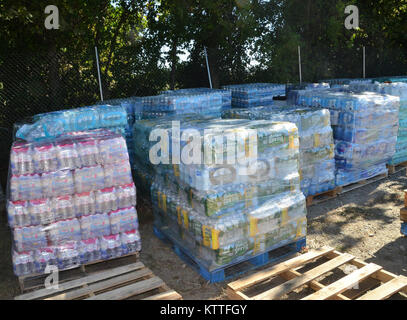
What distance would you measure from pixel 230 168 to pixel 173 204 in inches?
42.8

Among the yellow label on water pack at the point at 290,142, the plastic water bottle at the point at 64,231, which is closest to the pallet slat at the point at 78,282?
the plastic water bottle at the point at 64,231

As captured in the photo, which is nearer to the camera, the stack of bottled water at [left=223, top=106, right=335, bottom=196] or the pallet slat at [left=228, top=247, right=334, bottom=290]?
the pallet slat at [left=228, top=247, right=334, bottom=290]

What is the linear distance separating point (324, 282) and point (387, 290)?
0.92 m

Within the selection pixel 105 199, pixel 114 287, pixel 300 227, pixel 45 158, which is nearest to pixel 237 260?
pixel 300 227

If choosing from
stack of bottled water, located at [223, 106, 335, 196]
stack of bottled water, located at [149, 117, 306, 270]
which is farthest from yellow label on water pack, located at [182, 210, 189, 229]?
stack of bottled water, located at [223, 106, 335, 196]

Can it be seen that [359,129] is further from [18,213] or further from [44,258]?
[18,213]

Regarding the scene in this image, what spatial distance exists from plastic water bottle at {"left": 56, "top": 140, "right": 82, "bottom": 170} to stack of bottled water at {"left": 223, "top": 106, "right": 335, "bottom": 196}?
3.26 meters

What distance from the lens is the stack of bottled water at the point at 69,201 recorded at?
4.56 metres

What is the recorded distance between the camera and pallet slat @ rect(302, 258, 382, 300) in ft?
12.9

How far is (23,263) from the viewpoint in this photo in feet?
15.1

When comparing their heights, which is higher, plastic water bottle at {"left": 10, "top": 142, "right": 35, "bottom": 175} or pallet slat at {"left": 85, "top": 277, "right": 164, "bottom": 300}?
plastic water bottle at {"left": 10, "top": 142, "right": 35, "bottom": 175}

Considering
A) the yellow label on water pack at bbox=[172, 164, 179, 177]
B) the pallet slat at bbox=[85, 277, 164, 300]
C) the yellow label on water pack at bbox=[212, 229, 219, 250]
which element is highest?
the yellow label on water pack at bbox=[172, 164, 179, 177]

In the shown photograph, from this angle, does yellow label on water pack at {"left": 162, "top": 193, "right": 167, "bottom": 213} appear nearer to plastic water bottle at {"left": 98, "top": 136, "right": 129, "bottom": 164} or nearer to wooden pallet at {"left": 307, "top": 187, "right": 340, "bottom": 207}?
plastic water bottle at {"left": 98, "top": 136, "right": 129, "bottom": 164}

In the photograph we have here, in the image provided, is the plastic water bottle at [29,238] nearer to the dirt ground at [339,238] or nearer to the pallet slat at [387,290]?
the dirt ground at [339,238]
